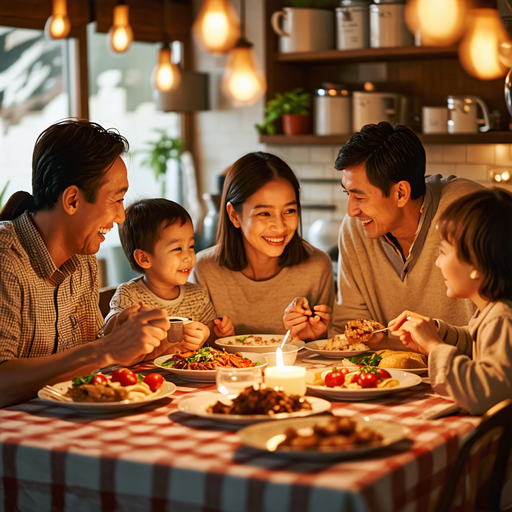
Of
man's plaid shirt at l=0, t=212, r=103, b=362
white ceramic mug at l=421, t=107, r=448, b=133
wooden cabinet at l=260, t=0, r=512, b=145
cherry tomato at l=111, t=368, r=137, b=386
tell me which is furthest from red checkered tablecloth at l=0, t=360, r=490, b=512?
wooden cabinet at l=260, t=0, r=512, b=145

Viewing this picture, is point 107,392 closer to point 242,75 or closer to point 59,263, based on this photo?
point 59,263

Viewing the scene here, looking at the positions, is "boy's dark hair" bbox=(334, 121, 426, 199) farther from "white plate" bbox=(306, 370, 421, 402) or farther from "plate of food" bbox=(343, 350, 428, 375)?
"white plate" bbox=(306, 370, 421, 402)

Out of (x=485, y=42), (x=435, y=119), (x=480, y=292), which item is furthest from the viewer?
(x=435, y=119)

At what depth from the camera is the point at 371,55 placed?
471 cm

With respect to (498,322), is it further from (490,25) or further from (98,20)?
(98,20)

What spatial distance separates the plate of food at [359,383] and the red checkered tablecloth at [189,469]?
106 millimetres

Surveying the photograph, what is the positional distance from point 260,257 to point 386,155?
0.65 meters

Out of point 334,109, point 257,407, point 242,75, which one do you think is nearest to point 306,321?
point 257,407

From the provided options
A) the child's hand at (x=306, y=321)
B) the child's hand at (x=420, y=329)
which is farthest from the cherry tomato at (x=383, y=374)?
the child's hand at (x=306, y=321)

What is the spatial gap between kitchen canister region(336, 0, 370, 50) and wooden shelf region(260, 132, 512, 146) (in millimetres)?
586

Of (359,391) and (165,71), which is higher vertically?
(165,71)

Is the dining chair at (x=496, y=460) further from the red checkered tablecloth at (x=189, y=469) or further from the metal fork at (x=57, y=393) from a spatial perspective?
the metal fork at (x=57, y=393)

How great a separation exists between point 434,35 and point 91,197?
4.41 ft

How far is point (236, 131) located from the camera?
5953 mm
